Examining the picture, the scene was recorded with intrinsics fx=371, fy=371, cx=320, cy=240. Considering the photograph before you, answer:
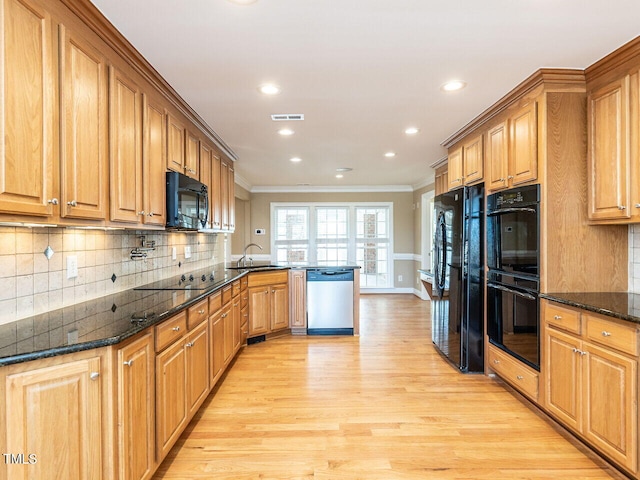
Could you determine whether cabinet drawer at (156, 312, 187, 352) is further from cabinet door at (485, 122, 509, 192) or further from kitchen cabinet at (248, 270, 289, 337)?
cabinet door at (485, 122, 509, 192)

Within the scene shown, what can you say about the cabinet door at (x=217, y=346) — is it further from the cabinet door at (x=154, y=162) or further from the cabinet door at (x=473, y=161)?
the cabinet door at (x=473, y=161)

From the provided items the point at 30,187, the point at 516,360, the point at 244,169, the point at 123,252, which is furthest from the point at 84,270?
the point at 244,169

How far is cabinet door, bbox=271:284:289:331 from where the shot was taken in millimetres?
4711

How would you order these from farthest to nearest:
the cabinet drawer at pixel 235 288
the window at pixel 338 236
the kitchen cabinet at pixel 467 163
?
the window at pixel 338 236 → the cabinet drawer at pixel 235 288 → the kitchen cabinet at pixel 467 163

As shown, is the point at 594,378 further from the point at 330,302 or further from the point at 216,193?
the point at 216,193

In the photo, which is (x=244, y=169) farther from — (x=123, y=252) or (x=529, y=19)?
(x=529, y=19)

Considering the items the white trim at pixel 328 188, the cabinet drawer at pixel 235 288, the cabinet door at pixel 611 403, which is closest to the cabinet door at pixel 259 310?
the cabinet drawer at pixel 235 288

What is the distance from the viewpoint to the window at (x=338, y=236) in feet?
27.3

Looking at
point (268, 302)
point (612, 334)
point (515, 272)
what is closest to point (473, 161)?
point (515, 272)

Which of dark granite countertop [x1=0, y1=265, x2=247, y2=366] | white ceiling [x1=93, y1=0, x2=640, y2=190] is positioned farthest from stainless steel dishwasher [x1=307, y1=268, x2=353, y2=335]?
dark granite countertop [x1=0, y1=265, x2=247, y2=366]

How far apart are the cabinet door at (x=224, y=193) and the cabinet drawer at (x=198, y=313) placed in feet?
6.54

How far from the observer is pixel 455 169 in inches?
160

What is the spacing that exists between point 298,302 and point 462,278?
222 cm

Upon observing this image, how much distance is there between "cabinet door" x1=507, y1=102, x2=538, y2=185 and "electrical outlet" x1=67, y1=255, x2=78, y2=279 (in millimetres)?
3061
